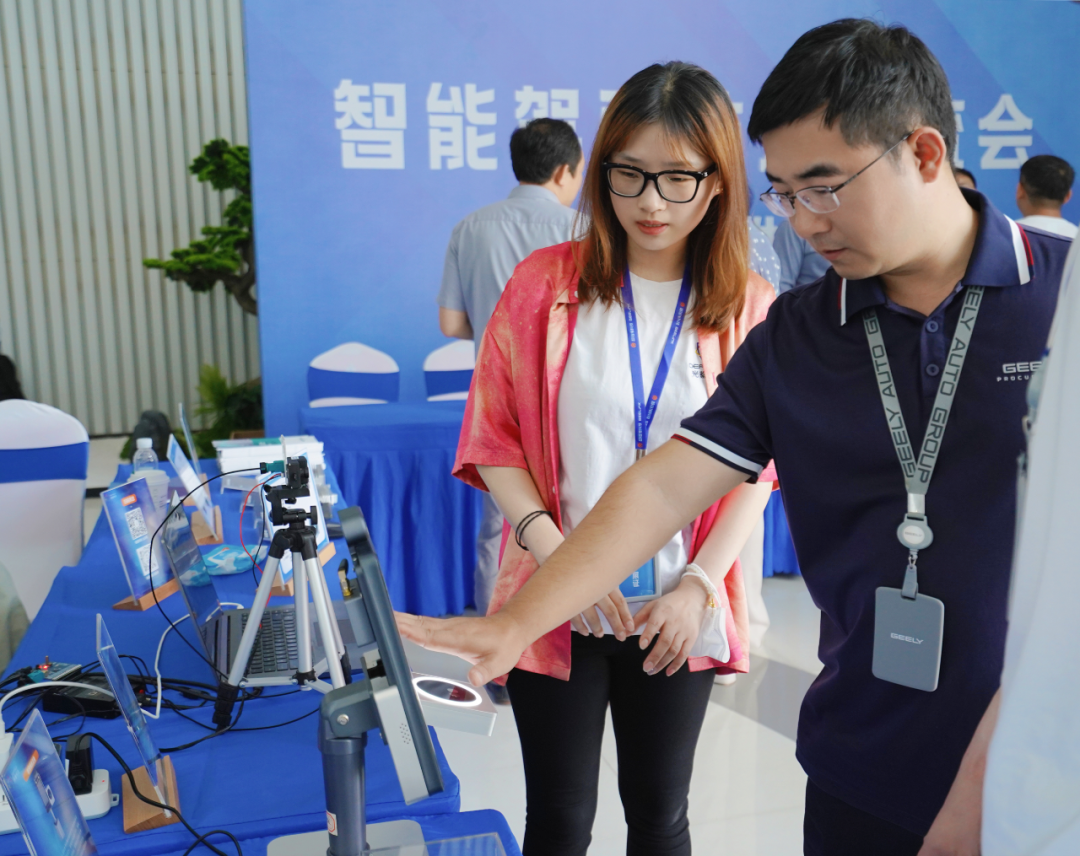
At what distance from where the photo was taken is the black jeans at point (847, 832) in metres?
0.90

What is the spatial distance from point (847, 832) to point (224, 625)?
1.01 metres

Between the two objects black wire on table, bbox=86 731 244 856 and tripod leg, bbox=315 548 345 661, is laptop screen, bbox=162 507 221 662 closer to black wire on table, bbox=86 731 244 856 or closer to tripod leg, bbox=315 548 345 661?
tripod leg, bbox=315 548 345 661

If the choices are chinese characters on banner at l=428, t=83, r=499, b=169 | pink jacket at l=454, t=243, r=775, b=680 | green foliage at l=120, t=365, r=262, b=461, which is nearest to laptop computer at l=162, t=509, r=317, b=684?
pink jacket at l=454, t=243, r=775, b=680

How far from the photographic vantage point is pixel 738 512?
4.33ft

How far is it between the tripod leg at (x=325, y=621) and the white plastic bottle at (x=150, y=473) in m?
0.70

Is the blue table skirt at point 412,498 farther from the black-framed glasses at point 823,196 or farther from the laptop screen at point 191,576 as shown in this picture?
the black-framed glasses at point 823,196

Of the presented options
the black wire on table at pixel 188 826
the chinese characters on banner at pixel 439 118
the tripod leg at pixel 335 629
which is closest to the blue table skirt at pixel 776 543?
the chinese characters on banner at pixel 439 118

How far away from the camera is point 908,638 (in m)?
0.84

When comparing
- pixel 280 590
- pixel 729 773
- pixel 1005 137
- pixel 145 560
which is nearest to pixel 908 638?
pixel 280 590

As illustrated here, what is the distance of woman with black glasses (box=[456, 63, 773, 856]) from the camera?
1268 millimetres

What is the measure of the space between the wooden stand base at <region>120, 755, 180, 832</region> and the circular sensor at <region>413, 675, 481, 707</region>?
0.37 metres

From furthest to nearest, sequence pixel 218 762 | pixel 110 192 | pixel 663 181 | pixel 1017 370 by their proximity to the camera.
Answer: pixel 110 192 → pixel 663 181 → pixel 218 762 → pixel 1017 370

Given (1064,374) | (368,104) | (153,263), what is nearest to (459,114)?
(368,104)

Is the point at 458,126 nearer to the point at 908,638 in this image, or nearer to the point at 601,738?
the point at 601,738
